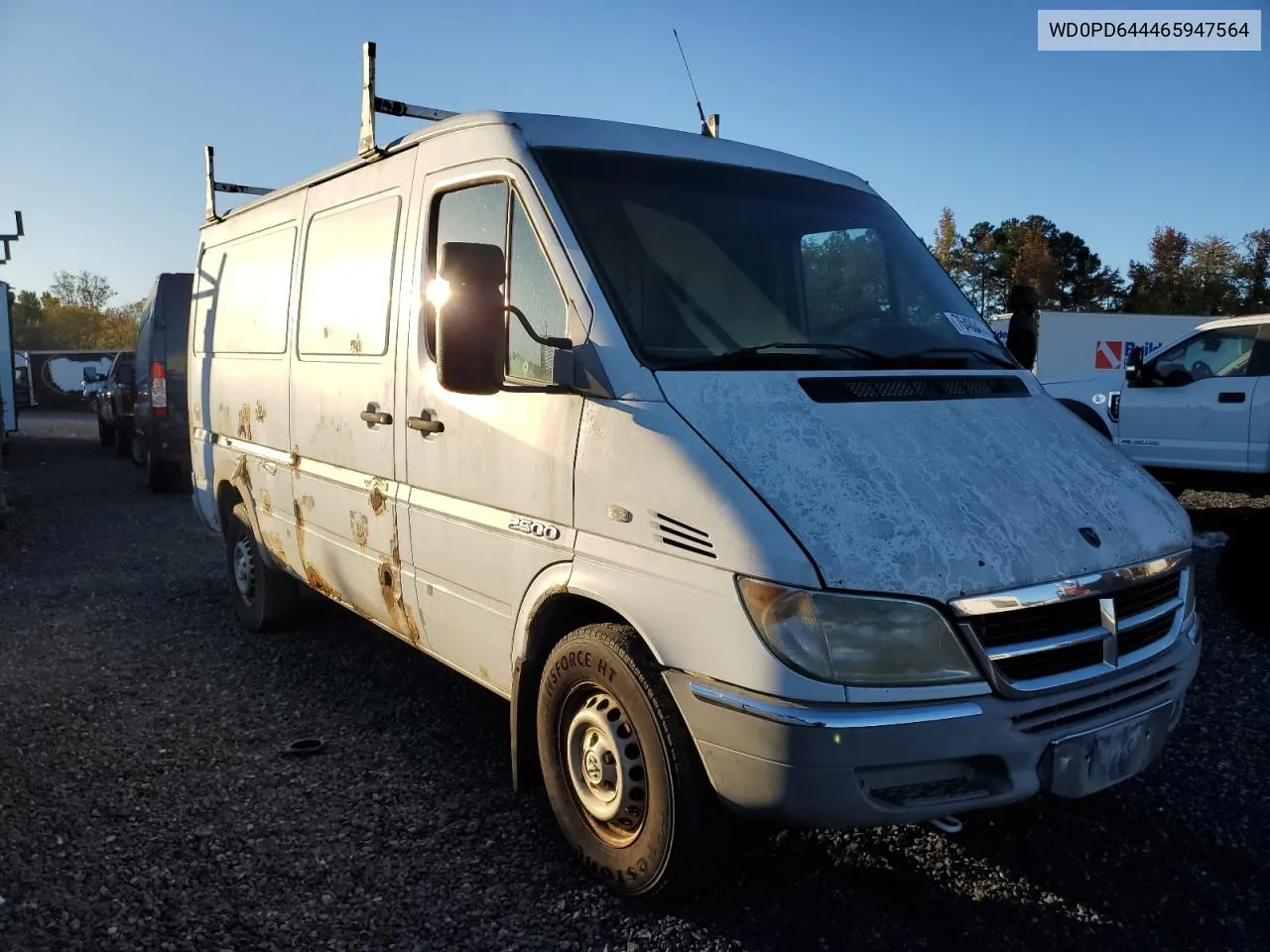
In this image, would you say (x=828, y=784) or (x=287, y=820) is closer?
(x=828, y=784)

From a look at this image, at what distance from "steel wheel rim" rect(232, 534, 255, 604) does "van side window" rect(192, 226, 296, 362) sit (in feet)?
3.96

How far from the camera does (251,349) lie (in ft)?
18.5

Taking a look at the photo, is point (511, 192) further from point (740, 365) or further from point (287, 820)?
point (287, 820)

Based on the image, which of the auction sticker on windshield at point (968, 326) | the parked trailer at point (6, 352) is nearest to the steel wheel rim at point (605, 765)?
the auction sticker on windshield at point (968, 326)

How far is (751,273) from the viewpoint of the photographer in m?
3.46

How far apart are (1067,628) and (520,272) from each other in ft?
6.67

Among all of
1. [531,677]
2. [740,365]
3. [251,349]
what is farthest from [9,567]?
[740,365]

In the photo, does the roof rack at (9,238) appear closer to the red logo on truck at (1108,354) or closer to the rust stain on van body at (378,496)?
the rust stain on van body at (378,496)

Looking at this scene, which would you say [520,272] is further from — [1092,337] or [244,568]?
[1092,337]

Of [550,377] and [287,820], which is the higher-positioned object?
[550,377]

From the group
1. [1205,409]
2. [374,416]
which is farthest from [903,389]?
[1205,409]

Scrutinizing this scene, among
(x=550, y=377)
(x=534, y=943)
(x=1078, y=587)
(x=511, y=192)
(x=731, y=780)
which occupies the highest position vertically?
(x=511, y=192)

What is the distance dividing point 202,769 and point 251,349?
96.9 inches

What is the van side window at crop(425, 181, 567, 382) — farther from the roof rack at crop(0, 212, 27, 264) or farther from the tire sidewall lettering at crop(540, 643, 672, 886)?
the roof rack at crop(0, 212, 27, 264)
